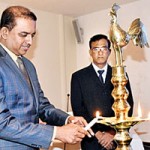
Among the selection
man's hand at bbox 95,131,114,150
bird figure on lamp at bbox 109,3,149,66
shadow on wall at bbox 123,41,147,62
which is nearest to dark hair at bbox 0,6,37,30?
bird figure on lamp at bbox 109,3,149,66

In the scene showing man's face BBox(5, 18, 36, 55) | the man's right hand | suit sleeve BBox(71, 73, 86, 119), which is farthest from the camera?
suit sleeve BBox(71, 73, 86, 119)

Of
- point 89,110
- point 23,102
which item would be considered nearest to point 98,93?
point 89,110

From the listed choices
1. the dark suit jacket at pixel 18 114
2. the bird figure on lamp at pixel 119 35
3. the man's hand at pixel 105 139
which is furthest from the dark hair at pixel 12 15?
the man's hand at pixel 105 139

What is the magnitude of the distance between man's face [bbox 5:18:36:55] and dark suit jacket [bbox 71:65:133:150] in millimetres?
1197

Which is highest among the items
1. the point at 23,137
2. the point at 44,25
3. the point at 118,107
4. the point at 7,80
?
the point at 44,25

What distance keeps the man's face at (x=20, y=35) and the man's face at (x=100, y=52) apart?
4.19ft

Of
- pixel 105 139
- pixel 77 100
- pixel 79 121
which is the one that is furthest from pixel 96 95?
pixel 79 121

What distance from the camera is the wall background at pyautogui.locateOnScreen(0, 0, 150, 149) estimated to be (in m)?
3.91

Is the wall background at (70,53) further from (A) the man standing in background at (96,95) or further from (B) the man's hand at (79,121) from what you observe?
(B) the man's hand at (79,121)

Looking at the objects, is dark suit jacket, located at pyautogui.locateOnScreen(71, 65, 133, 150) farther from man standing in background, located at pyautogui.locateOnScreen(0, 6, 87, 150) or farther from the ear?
the ear

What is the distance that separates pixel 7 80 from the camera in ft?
4.20

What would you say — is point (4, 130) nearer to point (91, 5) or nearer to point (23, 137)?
point (23, 137)

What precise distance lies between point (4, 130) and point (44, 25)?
3.28 m

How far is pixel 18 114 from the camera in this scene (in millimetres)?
1303
